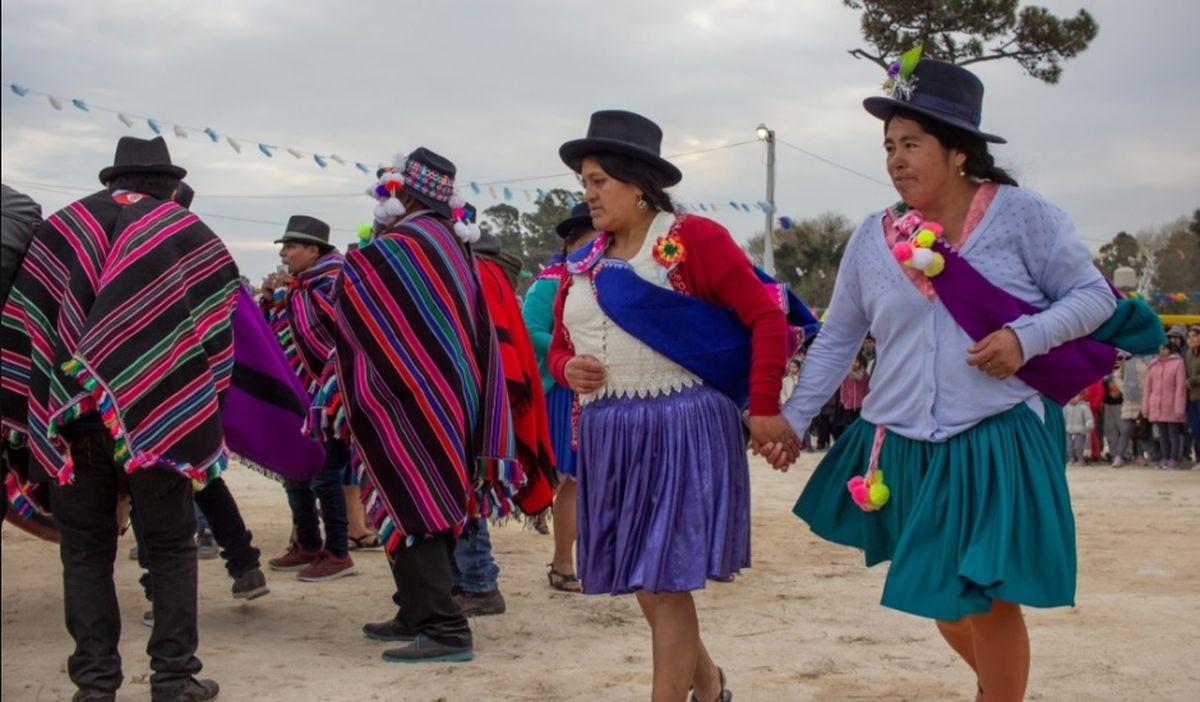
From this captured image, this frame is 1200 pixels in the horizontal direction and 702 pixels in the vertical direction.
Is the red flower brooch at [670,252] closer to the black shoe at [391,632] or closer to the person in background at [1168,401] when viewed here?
the black shoe at [391,632]

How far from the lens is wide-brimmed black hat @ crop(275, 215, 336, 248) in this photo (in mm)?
7062

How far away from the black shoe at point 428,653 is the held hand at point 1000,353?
8.69 ft

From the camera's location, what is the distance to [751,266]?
13.0 ft

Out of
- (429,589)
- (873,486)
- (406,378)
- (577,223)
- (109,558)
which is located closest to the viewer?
(873,486)

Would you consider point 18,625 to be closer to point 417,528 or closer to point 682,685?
point 417,528

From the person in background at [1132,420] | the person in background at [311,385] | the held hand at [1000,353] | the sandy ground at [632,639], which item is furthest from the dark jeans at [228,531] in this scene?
the person in background at [1132,420]

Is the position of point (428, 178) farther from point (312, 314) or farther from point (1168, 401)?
point (1168, 401)

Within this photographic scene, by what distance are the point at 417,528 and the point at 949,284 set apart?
238 cm

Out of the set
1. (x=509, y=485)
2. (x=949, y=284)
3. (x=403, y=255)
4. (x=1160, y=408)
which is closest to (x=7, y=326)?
(x=403, y=255)

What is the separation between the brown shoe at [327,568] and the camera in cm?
688

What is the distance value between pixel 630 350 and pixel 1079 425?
13.6 meters

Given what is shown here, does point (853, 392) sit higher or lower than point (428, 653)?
higher

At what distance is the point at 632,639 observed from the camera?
5.38 meters

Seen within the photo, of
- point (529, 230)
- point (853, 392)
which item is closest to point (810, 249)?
point (529, 230)
